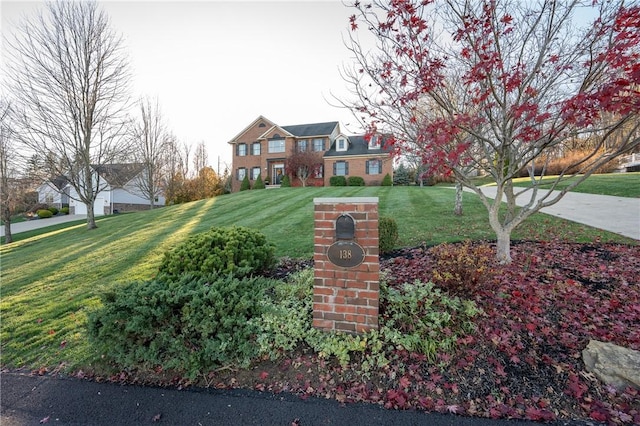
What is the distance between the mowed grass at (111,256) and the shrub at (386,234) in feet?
2.71

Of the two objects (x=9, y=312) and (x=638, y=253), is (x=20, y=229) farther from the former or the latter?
(x=638, y=253)

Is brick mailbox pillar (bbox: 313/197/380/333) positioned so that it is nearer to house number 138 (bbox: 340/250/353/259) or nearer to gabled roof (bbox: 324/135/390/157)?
house number 138 (bbox: 340/250/353/259)

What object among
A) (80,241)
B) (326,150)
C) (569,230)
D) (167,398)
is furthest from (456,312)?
(326,150)

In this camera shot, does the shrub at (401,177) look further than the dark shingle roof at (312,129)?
Yes

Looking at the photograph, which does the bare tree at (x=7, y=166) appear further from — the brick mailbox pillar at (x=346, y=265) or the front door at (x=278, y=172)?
the front door at (x=278, y=172)

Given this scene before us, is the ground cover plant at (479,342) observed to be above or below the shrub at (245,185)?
below

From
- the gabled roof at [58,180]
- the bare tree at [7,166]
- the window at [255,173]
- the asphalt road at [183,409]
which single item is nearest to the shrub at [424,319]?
the asphalt road at [183,409]

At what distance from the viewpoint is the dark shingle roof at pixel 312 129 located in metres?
28.0

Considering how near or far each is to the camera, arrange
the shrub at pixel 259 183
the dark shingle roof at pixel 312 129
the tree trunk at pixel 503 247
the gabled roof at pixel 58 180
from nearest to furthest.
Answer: the tree trunk at pixel 503 247 → the gabled roof at pixel 58 180 → the shrub at pixel 259 183 → the dark shingle roof at pixel 312 129

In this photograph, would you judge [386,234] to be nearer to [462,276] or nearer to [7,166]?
[462,276]

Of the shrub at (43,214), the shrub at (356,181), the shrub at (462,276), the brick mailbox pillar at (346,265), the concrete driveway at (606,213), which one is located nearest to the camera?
the brick mailbox pillar at (346,265)

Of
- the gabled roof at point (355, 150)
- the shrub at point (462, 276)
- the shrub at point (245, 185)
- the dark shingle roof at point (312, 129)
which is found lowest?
the shrub at point (462, 276)

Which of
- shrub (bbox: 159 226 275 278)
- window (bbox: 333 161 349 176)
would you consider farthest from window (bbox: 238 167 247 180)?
shrub (bbox: 159 226 275 278)

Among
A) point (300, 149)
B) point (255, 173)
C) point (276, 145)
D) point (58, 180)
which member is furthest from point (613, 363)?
point (255, 173)
